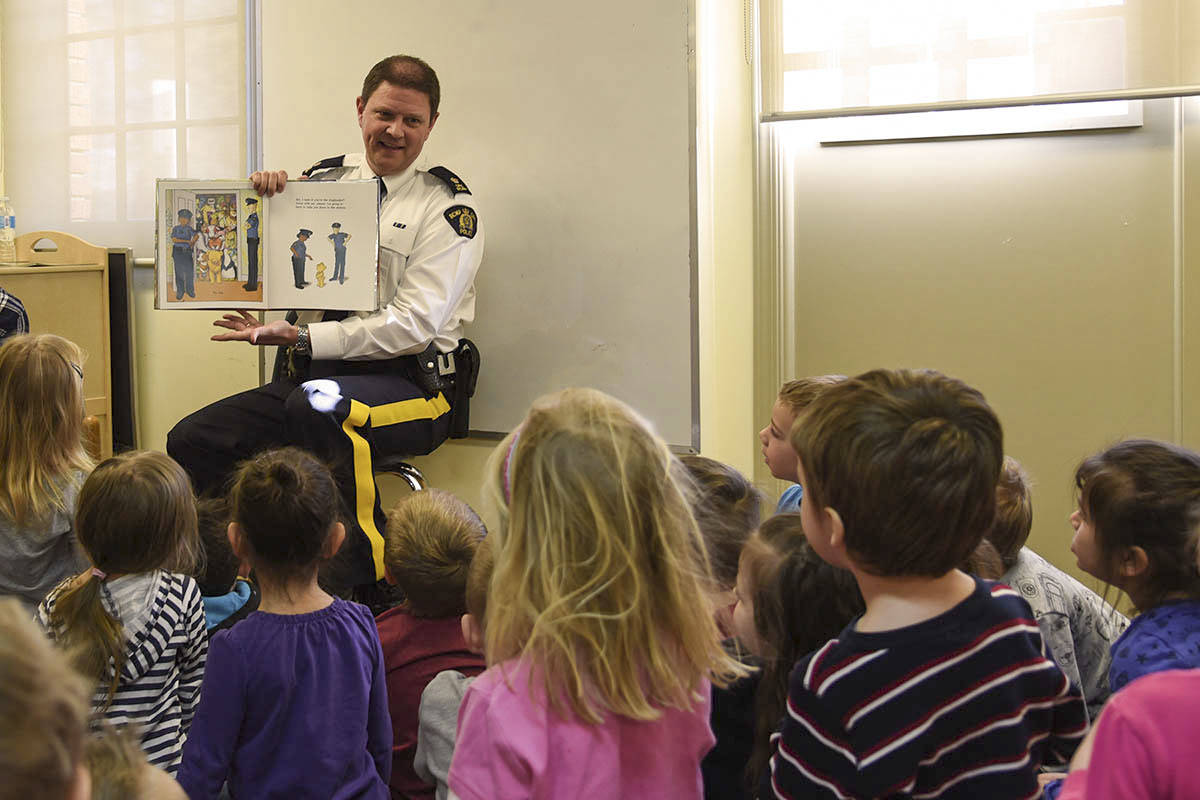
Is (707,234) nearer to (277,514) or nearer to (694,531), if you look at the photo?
(277,514)

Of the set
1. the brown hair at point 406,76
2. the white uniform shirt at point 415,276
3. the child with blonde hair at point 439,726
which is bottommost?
the child with blonde hair at point 439,726

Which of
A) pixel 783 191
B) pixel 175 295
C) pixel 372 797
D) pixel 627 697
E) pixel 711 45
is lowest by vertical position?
pixel 372 797

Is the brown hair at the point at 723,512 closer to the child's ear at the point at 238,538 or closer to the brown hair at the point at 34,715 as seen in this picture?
the child's ear at the point at 238,538

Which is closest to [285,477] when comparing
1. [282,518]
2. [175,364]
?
[282,518]

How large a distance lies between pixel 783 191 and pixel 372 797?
7.61ft

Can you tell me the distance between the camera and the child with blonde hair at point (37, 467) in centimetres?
210

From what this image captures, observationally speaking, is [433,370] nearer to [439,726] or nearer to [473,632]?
[439,726]

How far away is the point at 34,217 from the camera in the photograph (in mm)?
4270

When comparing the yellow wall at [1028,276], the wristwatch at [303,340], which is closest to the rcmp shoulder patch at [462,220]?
the wristwatch at [303,340]

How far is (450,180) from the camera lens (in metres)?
3.11

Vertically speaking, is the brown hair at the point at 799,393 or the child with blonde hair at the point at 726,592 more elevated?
the brown hair at the point at 799,393

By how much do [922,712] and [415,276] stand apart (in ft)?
7.34

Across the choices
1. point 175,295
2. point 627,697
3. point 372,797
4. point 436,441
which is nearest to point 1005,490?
point 627,697

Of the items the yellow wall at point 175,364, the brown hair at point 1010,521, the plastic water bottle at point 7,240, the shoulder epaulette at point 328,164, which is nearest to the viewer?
the brown hair at point 1010,521
